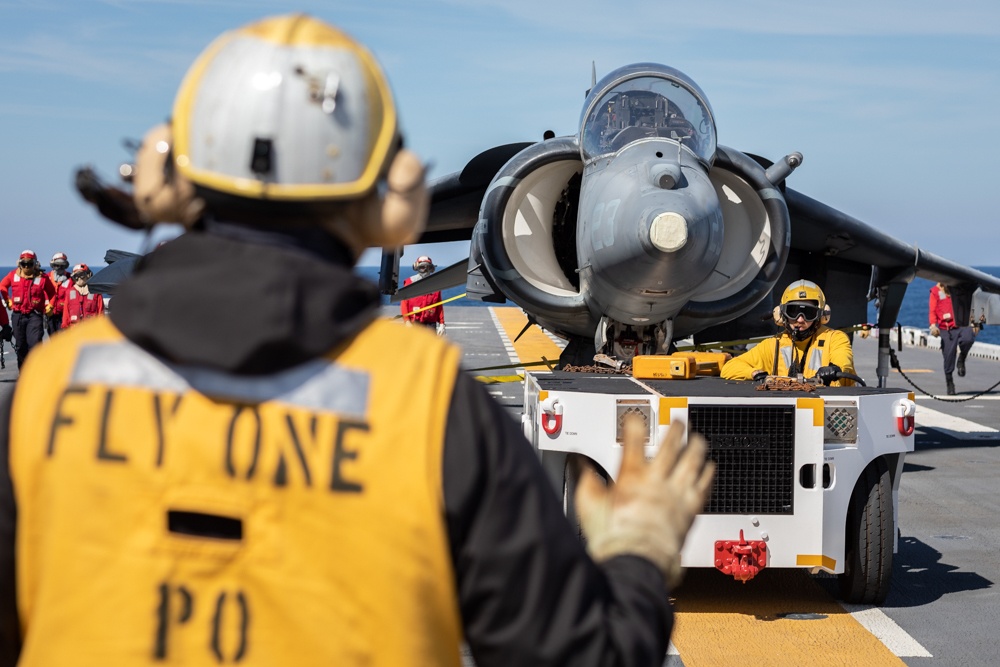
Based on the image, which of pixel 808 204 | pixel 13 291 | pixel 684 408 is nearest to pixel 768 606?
pixel 684 408

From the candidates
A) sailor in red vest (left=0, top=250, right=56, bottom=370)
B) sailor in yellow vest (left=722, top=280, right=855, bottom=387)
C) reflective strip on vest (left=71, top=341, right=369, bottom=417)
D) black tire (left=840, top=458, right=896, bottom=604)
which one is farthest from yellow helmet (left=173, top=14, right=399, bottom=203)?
sailor in red vest (left=0, top=250, right=56, bottom=370)

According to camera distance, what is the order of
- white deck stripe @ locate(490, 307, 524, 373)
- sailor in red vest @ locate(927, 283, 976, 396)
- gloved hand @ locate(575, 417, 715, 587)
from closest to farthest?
gloved hand @ locate(575, 417, 715, 587) → sailor in red vest @ locate(927, 283, 976, 396) → white deck stripe @ locate(490, 307, 524, 373)

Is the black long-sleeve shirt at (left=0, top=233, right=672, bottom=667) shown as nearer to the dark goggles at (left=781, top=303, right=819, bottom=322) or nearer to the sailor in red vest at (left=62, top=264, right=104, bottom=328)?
the dark goggles at (left=781, top=303, right=819, bottom=322)

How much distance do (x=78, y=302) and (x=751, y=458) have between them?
45.6 feet

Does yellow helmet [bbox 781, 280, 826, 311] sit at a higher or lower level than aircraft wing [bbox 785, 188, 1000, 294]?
lower

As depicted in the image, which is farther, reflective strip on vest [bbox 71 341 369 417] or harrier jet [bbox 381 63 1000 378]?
harrier jet [bbox 381 63 1000 378]

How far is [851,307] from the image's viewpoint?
12.5 metres

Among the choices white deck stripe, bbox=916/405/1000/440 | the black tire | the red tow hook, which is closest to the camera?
the red tow hook

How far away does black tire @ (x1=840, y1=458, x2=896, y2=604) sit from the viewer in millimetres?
6645

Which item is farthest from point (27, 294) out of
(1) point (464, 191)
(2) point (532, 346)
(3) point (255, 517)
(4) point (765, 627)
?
(3) point (255, 517)

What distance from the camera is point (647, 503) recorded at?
176cm

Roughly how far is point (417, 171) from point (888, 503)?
5.65m

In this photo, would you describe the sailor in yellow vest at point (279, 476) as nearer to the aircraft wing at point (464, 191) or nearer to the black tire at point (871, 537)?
the black tire at point (871, 537)

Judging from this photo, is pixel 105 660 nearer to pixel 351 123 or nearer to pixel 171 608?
pixel 171 608
